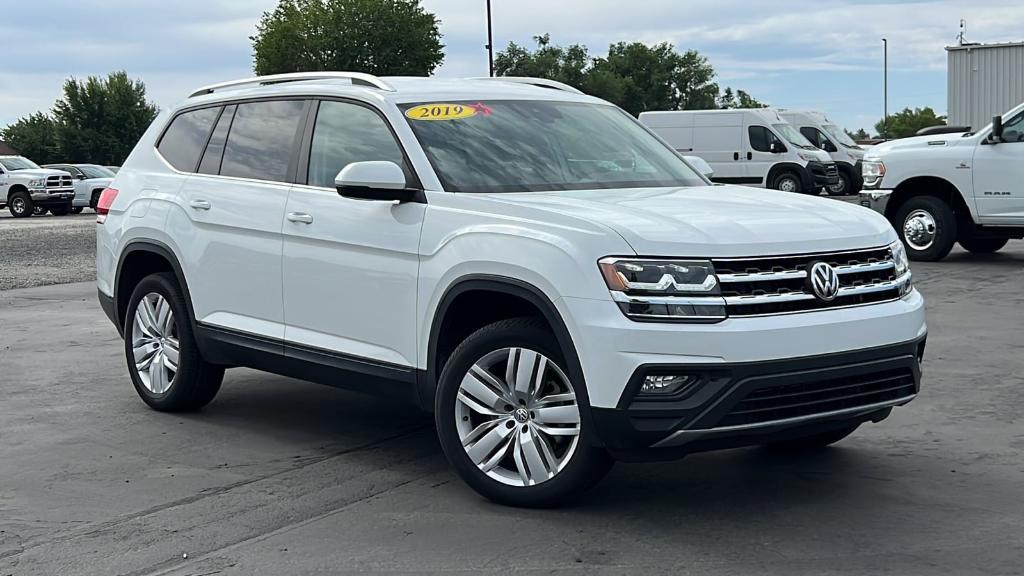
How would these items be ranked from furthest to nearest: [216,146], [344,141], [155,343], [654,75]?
1. [654,75]
2. [155,343]
3. [216,146]
4. [344,141]

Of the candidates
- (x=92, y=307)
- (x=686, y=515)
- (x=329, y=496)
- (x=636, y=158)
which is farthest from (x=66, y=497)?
(x=92, y=307)

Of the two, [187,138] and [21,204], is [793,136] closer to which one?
[21,204]

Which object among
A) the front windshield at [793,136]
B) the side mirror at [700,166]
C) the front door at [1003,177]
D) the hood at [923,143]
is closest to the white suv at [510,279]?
the side mirror at [700,166]

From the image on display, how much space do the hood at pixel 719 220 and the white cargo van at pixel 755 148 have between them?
27.8 metres

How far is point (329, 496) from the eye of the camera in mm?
5555

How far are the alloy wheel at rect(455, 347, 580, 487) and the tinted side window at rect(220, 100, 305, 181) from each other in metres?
1.80

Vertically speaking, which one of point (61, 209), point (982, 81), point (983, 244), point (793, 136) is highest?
point (982, 81)

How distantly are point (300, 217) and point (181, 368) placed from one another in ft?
4.73

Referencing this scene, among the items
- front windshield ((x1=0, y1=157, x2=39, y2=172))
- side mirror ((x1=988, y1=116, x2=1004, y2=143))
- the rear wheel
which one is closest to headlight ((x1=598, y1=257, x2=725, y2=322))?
side mirror ((x1=988, y1=116, x2=1004, y2=143))

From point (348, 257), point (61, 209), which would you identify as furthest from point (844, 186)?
point (348, 257)

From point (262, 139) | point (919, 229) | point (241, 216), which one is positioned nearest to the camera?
point (241, 216)

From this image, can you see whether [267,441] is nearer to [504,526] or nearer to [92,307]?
[504,526]

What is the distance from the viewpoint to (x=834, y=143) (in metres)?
35.9

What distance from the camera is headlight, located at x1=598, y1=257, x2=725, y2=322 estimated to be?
186 inches
